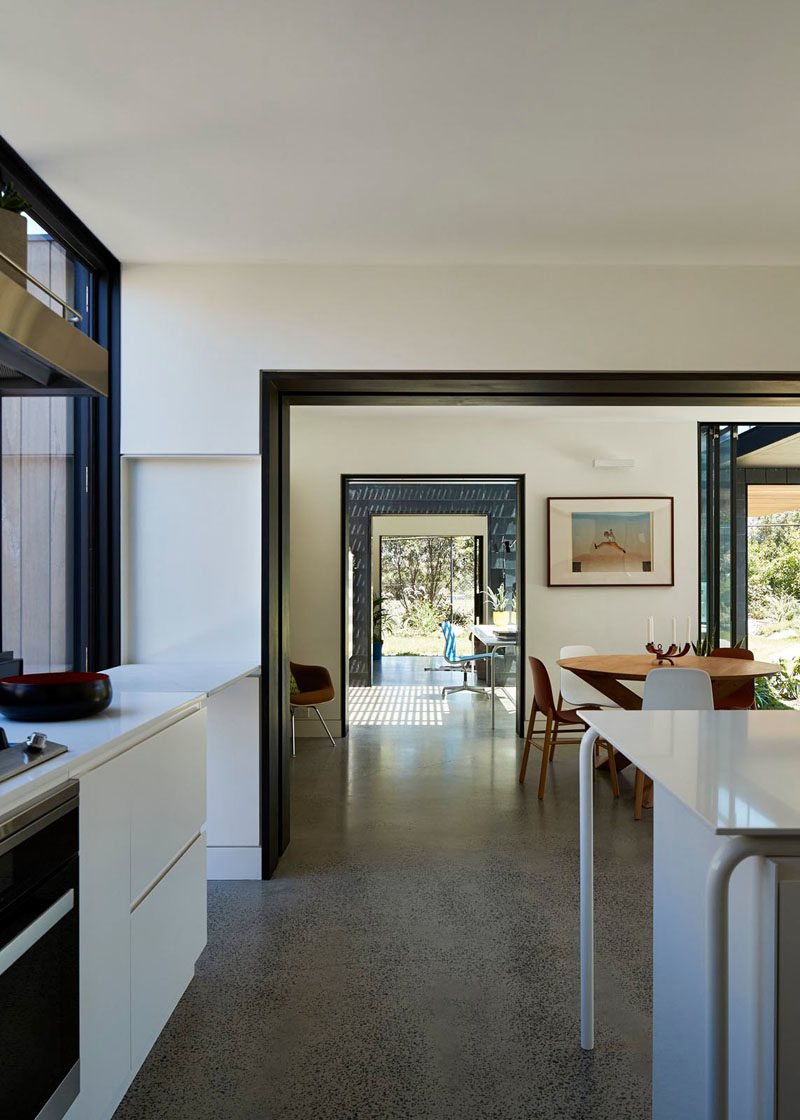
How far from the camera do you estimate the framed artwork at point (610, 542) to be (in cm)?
657

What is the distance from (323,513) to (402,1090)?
4.99 meters

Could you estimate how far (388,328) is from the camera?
3482 mm

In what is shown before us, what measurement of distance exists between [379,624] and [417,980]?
28.0 ft

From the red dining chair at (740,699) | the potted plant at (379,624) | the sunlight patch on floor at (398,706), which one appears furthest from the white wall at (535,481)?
the potted plant at (379,624)

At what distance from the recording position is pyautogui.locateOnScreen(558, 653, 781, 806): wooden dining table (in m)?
4.44

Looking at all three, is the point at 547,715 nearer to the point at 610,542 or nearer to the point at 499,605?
the point at 610,542

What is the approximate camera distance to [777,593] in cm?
615

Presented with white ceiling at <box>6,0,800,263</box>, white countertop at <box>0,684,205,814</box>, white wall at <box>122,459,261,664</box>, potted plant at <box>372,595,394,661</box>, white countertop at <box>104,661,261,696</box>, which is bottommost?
potted plant at <box>372,595,394,661</box>

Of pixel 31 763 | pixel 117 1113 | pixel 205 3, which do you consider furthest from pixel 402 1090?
pixel 205 3

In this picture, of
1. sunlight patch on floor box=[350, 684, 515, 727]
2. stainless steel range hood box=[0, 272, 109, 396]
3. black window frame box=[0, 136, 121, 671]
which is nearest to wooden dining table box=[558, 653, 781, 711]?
sunlight patch on floor box=[350, 684, 515, 727]

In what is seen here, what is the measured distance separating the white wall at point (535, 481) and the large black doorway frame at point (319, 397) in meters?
2.75

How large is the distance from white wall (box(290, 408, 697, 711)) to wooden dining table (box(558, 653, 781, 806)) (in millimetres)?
1340

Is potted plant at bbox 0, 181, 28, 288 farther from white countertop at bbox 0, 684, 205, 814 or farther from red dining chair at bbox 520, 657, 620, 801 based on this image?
red dining chair at bbox 520, 657, 620, 801

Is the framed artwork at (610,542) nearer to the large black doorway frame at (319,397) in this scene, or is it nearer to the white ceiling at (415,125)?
the large black doorway frame at (319,397)
